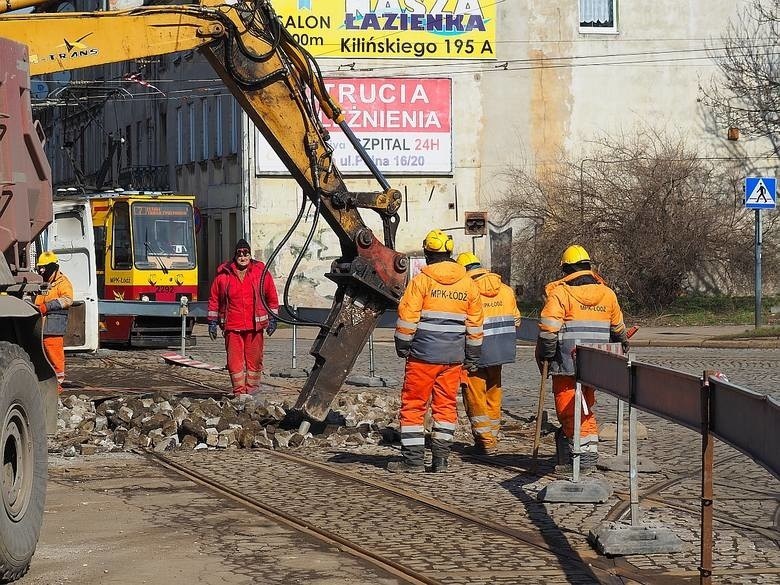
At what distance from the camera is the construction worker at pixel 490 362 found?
42.1ft

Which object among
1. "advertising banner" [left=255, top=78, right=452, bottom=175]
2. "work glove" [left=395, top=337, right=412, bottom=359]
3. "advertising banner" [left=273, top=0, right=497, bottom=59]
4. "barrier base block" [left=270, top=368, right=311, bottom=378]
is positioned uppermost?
"advertising banner" [left=273, top=0, right=497, bottom=59]

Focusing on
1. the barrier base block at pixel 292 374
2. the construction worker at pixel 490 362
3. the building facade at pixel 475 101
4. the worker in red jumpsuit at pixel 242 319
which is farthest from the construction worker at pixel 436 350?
the building facade at pixel 475 101

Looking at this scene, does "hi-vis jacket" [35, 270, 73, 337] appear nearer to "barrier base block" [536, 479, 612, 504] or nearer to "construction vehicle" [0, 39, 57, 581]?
"barrier base block" [536, 479, 612, 504]

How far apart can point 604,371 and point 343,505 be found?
1960mm

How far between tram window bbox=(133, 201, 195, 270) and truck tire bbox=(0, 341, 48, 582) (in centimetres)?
2223

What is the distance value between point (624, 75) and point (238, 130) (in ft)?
35.3

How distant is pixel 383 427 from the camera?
47.6 feet

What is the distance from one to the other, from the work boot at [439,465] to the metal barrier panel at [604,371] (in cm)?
184

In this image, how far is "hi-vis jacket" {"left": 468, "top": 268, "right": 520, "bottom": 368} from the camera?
42.5 ft

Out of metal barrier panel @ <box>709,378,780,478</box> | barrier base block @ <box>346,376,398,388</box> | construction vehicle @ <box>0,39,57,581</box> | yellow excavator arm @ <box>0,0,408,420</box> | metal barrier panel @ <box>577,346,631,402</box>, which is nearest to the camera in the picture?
metal barrier panel @ <box>709,378,780,478</box>

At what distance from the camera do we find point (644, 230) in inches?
1373

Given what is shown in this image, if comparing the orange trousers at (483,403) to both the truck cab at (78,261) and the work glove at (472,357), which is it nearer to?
the work glove at (472,357)

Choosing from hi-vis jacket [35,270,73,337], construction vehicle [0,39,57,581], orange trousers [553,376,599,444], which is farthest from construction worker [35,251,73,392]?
construction vehicle [0,39,57,581]

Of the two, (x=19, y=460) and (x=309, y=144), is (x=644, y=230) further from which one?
(x=19, y=460)
